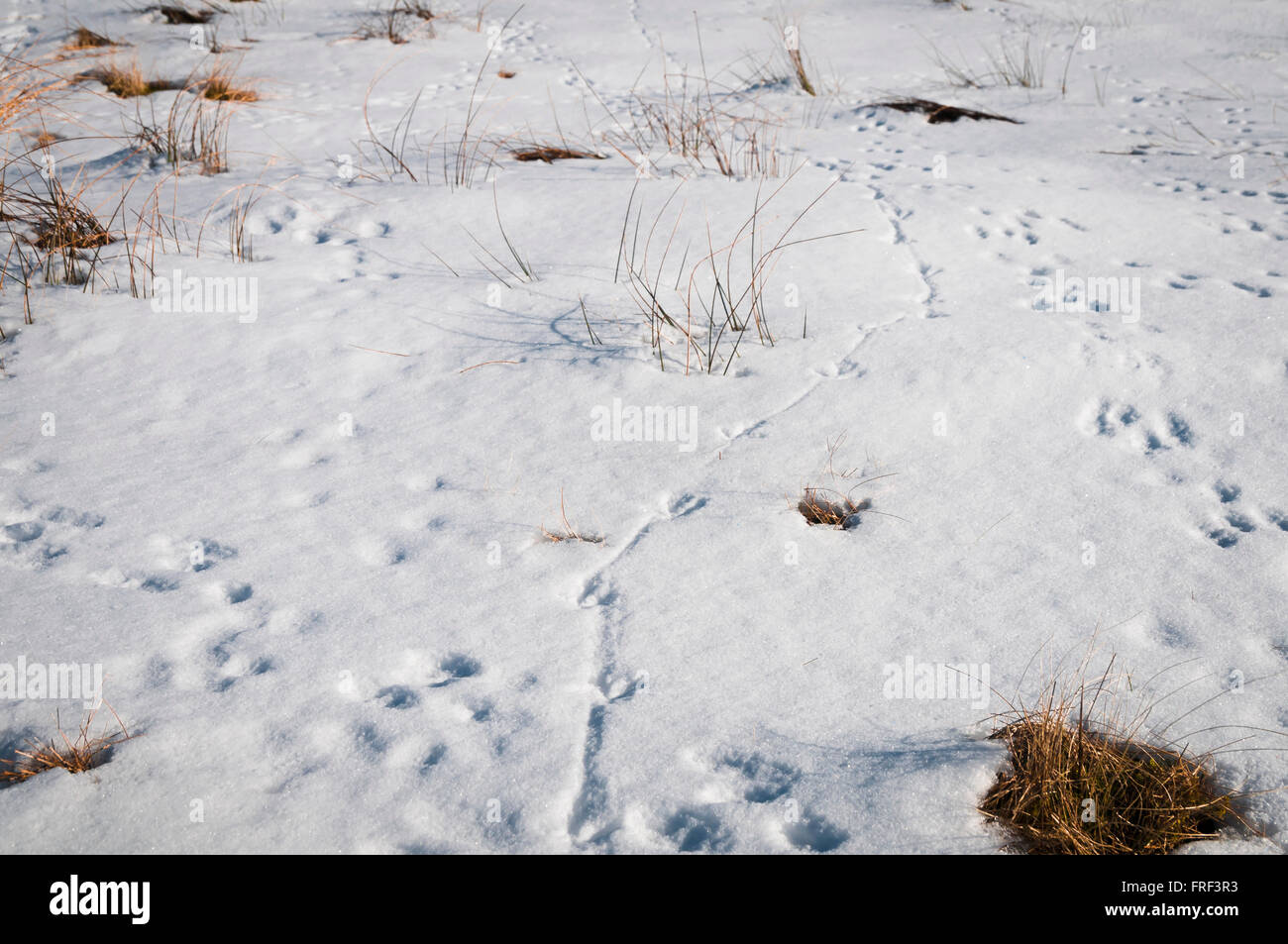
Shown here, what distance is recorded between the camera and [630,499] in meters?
2.13

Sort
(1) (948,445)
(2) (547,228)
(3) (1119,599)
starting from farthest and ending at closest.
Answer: (2) (547,228) → (1) (948,445) → (3) (1119,599)

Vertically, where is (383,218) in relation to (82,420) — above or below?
above

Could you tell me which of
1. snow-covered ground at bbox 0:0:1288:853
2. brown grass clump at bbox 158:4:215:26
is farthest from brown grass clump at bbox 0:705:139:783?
brown grass clump at bbox 158:4:215:26

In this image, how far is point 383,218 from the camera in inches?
145

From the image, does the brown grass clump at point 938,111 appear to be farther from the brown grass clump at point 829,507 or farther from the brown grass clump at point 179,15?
the brown grass clump at point 179,15

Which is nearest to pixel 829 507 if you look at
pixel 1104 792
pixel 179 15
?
pixel 1104 792

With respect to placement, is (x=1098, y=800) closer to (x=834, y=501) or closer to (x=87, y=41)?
(x=834, y=501)

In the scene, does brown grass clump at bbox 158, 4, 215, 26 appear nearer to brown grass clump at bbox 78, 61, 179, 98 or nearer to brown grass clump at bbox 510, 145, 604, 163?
brown grass clump at bbox 78, 61, 179, 98

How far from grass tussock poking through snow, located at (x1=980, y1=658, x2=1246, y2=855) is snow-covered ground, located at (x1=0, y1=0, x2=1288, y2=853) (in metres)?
0.05

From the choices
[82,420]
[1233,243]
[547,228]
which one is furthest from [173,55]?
[1233,243]

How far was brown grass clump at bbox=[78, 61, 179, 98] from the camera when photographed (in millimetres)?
5242

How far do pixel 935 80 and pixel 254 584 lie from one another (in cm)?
611
